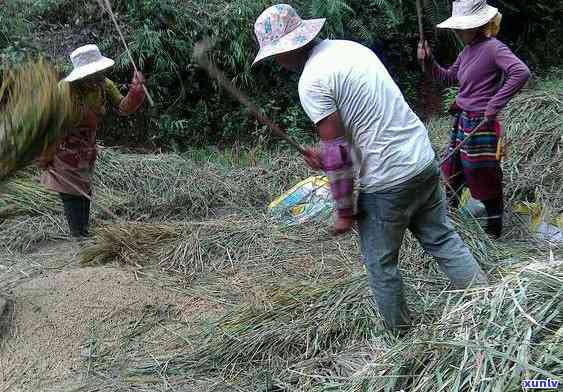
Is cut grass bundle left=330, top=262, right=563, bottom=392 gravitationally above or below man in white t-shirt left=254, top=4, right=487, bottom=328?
below

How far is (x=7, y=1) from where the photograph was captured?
745 cm

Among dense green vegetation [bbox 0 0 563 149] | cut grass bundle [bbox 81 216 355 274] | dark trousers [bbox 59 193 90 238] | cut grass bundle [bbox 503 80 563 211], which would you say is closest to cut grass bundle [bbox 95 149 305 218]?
dark trousers [bbox 59 193 90 238]

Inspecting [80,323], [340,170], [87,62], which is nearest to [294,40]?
[340,170]

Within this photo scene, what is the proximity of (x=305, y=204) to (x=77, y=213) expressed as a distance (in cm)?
156

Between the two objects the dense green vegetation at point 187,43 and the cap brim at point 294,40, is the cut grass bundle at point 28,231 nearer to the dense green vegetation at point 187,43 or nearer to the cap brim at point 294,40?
the dense green vegetation at point 187,43

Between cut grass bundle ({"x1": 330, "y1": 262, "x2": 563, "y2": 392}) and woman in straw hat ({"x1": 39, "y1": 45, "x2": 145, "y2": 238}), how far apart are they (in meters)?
2.62

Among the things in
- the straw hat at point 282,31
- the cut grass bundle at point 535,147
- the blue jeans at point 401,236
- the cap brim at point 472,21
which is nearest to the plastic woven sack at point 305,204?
the cut grass bundle at point 535,147

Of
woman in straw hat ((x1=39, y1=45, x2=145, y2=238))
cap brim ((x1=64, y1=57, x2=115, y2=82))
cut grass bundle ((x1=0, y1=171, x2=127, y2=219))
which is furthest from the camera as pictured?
cut grass bundle ((x1=0, y1=171, x2=127, y2=219))

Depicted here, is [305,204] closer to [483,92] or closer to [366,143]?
[483,92]

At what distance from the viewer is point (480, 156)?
11.5 feet

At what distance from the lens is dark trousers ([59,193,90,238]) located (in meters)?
4.32

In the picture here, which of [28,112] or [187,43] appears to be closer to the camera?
[28,112]

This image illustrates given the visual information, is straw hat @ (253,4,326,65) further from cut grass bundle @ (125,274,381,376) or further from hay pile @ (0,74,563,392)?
cut grass bundle @ (125,274,381,376)

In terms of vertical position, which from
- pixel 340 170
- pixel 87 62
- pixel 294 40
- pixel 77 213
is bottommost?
pixel 77 213
